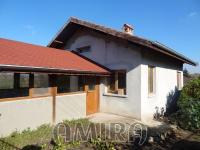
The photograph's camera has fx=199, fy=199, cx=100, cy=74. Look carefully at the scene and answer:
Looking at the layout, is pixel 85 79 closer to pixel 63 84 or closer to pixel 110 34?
pixel 63 84

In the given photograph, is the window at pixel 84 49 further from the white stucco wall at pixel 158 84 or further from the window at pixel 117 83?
the white stucco wall at pixel 158 84

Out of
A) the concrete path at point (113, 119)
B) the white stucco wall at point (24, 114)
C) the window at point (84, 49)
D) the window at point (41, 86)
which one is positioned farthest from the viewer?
the window at point (84, 49)

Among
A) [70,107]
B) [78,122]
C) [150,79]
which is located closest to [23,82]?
[70,107]

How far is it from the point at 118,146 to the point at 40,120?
3572 mm

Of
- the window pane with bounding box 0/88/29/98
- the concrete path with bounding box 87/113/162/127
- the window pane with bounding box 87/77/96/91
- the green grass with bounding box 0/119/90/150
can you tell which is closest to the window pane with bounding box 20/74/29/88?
the window pane with bounding box 0/88/29/98

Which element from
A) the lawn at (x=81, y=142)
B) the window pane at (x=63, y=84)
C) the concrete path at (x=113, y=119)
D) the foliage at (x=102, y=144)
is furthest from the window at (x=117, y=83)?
the foliage at (x=102, y=144)

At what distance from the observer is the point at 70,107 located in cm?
978

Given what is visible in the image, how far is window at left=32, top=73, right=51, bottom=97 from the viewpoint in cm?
848

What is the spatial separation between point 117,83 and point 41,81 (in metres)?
4.43

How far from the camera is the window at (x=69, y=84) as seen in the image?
1019 cm

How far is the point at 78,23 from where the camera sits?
41.9ft

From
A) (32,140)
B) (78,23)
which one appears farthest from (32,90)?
(78,23)

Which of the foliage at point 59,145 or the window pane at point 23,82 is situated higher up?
the window pane at point 23,82

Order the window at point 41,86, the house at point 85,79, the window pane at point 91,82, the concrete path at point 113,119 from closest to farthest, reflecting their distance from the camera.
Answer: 1. the house at point 85,79
2. the window at point 41,86
3. the concrete path at point 113,119
4. the window pane at point 91,82
